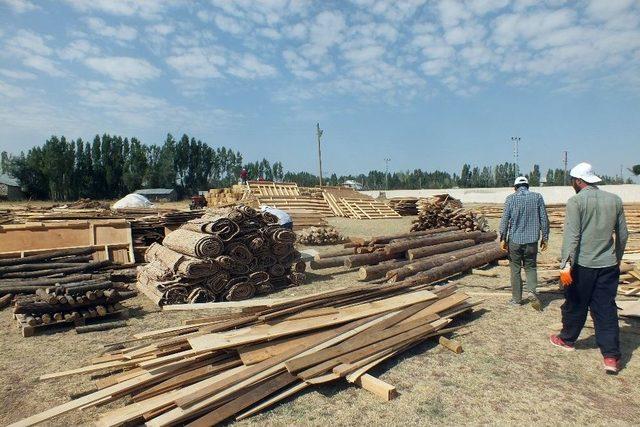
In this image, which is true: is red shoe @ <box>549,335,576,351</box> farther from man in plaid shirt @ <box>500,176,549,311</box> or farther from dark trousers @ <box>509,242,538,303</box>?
dark trousers @ <box>509,242,538,303</box>

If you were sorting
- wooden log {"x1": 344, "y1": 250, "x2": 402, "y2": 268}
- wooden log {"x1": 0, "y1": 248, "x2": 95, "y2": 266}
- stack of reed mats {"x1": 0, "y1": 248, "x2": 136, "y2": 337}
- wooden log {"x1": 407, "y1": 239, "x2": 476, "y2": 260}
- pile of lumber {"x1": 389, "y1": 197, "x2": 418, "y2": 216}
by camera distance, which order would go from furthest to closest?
1. pile of lumber {"x1": 389, "y1": 197, "x2": 418, "y2": 216}
2. wooden log {"x1": 407, "y1": 239, "x2": 476, "y2": 260}
3. wooden log {"x1": 344, "y1": 250, "x2": 402, "y2": 268}
4. wooden log {"x1": 0, "y1": 248, "x2": 95, "y2": 266}
5. stack of reed mats {"x1": 0, "y1": 248, "x2": 136, "y2": 337}

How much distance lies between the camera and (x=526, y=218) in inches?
251

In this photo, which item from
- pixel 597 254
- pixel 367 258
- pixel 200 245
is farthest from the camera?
pixel 367 258

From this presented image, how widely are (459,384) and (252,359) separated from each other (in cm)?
209

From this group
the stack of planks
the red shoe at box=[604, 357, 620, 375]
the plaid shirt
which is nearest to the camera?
the red shoe at box=[604, 357, 620, 375]

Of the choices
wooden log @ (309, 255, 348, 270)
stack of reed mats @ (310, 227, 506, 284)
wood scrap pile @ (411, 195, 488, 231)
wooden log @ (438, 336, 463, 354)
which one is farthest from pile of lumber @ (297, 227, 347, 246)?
wooden log @ (438, 336, 463, 354)

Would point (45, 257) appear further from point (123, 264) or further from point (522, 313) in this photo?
point (522, 313)

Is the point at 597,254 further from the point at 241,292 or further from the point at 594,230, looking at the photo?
the point at 241,292

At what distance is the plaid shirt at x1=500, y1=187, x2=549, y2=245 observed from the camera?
6.37 metres

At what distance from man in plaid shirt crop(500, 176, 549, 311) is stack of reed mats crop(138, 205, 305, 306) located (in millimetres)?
4029

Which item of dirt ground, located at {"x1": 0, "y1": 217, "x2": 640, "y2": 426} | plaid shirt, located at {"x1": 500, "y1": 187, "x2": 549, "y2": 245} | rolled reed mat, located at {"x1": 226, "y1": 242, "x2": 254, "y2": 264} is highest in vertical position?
plaid shirt, located at {"x1": 500, "y1": 187, "x2": 549, "y2": 245}

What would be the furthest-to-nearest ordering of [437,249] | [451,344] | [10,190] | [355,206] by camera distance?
[10,190] < [355,206] < [437,249] < [451,344]

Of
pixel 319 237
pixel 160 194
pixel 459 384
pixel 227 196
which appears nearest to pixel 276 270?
pixel 459 384

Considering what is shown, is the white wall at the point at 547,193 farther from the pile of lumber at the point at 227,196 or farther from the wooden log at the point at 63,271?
the wooden log at the point at 63,271
